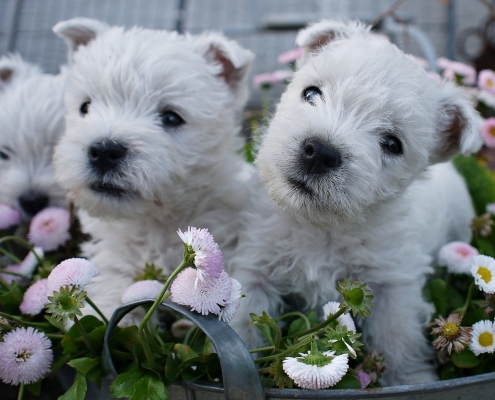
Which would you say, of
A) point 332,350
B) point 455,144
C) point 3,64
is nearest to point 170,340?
point 332,350

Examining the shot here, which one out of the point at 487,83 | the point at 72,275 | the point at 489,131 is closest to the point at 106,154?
the point at 72,275

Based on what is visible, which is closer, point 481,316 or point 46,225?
point 481,316

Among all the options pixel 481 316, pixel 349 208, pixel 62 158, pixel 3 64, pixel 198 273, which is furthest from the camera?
pixel 3 64

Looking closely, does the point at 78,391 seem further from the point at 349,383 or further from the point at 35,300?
the point at 349,383

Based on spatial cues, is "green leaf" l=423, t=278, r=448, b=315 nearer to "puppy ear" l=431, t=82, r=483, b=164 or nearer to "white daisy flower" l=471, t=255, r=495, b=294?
"white daisy flower" l=471, t=255, r=495, b=294

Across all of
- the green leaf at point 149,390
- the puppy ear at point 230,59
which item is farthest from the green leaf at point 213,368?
the puppy ear at point 230,59

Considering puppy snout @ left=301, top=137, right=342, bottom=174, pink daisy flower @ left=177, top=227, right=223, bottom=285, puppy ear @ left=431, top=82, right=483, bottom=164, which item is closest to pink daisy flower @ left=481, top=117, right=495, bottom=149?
puppy ear @ left=431, top=82, right=483, bottom=164

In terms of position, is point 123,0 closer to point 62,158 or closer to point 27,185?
point 27,185
